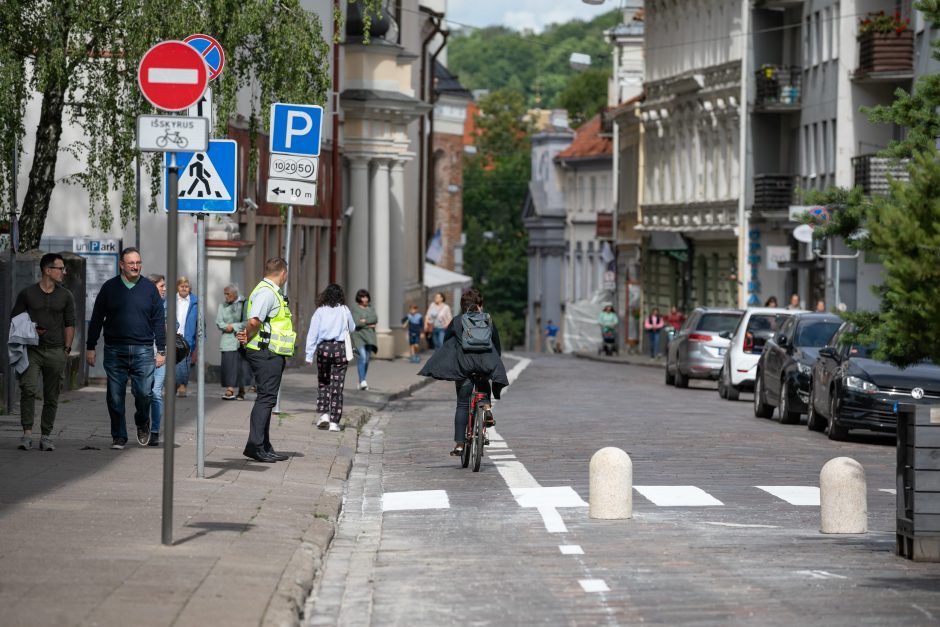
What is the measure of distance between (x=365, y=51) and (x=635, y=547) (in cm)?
3898

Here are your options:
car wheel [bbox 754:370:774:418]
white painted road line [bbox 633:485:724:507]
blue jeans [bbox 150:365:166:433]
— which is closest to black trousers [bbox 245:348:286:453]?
blue jeans [bbox 150:365:166:433]

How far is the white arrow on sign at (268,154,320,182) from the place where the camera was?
1991 centimetres

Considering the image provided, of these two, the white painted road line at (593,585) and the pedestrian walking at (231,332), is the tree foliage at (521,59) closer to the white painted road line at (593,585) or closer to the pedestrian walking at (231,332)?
the pedestrian walking at (231,332)

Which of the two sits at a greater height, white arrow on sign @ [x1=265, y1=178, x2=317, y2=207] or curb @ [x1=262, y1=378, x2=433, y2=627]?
white arrow on sign @ [x1=265, y1=178, x2=317, y2=207]

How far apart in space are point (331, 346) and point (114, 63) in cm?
398

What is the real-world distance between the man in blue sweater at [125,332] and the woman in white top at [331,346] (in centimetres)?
495

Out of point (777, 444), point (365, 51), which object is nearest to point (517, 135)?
point (365, 51)

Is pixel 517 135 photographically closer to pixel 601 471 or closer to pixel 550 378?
pixel 550 378

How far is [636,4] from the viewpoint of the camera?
Answer: 90.9m

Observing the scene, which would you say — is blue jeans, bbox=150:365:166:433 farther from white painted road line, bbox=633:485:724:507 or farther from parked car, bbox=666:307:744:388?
parked car, bbox=666:307:744:388

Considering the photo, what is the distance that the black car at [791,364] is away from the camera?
89.8 feet

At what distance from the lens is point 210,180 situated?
15.9 m

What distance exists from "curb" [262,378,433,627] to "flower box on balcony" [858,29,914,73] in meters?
34.2

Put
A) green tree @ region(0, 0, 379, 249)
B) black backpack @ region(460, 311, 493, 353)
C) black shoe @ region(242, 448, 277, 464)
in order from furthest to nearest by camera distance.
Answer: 1. green tree @ region(0, 0, 379, 249)
2. black backpack @ region(460, 311, 493, 353)
3. black shoe @ region(242, 448, 277, 464)
